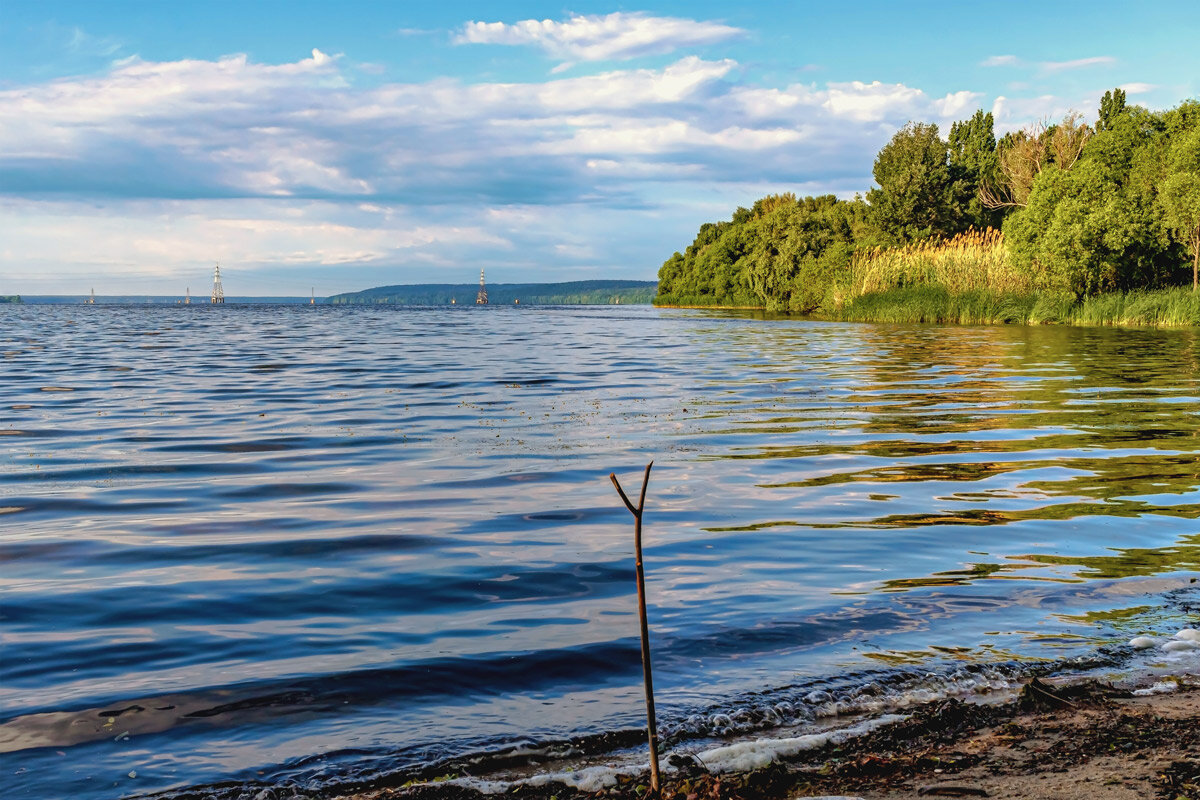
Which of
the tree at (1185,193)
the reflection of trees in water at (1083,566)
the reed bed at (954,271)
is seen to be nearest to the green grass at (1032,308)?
the reed bed at (954,271)

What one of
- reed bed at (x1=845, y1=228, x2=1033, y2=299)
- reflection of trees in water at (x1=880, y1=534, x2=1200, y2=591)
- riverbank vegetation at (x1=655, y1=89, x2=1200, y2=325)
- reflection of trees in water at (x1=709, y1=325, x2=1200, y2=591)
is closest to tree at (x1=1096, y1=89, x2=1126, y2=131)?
riverbank vegetation at (x1=655, y1=89, x2=1200, y2=325)

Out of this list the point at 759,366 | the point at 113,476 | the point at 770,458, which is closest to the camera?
the point at 113,476

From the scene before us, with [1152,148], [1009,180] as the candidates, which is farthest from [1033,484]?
[1009,180]

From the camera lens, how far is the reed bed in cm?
4372

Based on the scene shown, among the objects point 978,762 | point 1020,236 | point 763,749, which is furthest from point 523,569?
point 1020,236

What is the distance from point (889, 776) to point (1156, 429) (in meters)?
11.5

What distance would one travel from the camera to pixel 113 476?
1032cm

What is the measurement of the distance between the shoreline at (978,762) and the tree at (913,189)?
68.1m

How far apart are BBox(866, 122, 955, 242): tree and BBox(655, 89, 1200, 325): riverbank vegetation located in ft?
0.32

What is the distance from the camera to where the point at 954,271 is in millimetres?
45312

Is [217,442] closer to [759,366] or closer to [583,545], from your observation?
[583,545]

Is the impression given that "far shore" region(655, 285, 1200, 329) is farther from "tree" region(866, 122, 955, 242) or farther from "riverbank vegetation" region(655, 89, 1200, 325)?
"tree" region(866, 122, 955, 242)

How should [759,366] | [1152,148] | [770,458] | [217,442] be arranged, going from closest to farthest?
[770,458]
[217,442]
[759,366]
[1152,148]

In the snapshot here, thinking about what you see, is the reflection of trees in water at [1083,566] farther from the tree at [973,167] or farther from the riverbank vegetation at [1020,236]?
the tree at [973,167]
